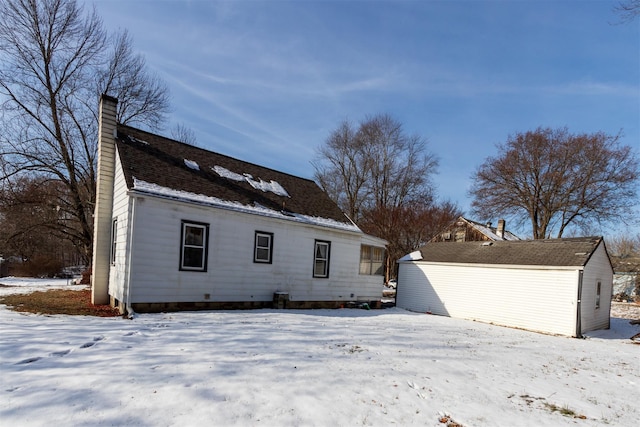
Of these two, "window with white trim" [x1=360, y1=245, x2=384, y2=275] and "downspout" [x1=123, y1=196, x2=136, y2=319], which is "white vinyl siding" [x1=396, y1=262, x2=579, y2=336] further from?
"downspout" [x1=123, y1=196, x2=136, y2=319]

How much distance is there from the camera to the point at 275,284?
40.7 ft

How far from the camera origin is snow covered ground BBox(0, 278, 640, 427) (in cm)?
371

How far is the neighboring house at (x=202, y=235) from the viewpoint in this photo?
9648mm

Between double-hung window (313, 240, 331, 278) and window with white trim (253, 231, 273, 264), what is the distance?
2147 mm

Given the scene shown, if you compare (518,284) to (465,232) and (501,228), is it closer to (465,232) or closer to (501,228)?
(465,232)

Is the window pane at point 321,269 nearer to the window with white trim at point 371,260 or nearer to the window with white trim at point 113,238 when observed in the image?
the window with white trim at point 371,260

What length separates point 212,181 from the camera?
11.9m

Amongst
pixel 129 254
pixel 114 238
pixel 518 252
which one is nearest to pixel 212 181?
pixel 114 238

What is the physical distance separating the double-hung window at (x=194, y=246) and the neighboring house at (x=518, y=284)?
1095 cm

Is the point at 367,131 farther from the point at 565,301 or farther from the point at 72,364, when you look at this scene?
the point at 72,364

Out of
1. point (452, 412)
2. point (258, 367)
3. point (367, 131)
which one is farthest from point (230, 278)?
point (367, 131)

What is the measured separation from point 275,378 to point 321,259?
921cm

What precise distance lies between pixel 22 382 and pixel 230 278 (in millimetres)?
7155

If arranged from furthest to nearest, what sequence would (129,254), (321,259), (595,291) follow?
(595,291) < (321,259) < (129,254)
